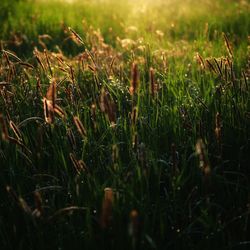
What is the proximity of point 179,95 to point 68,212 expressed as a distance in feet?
3.48

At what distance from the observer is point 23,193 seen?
79.0 inches

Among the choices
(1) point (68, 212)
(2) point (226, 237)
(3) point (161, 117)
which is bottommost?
(2) point (226, 237)

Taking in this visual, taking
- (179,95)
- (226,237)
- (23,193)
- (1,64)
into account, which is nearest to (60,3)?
(1,64)

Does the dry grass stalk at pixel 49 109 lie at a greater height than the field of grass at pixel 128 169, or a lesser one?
greater

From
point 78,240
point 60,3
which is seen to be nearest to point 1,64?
point 78,240

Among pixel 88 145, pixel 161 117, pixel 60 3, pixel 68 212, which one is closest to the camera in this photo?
pixel 68 212

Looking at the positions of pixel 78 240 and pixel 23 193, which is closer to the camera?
pixel 78 240

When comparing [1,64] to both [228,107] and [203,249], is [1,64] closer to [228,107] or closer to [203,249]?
[228,107]

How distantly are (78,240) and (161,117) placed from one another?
3.06 feet

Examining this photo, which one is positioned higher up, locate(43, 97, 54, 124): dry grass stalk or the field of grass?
locate(43, 97, 54, 124): dry grass stalk

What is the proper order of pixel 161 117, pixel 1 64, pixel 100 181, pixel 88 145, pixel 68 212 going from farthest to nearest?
pixel 1 64, pixel 161 117, pixel 88 145, pixel 100 181, pixel 68 212

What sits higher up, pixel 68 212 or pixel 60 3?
pixel 60 3

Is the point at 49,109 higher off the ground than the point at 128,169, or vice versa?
the point at 49,109

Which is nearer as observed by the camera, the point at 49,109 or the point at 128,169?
the point at 49,109
